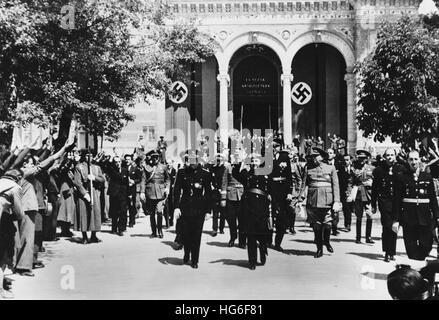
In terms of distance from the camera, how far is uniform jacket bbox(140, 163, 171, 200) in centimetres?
1276

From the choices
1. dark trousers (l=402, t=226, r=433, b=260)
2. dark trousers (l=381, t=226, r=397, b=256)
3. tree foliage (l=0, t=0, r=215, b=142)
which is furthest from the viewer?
dark trousers (l=381, t=226, r=397, b=256)

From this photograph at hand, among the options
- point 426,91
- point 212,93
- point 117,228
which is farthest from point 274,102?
point 117,228

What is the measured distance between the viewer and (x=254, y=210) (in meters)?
9.48

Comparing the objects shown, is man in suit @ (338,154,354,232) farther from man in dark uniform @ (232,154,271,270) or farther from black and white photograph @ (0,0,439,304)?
man in dark uniform @ (232,154,271,270)

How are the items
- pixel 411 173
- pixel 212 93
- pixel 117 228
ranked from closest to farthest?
pixel 411 173
pixel 117 228
pixel 212 93

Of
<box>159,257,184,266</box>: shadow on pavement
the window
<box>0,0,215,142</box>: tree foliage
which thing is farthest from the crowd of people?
the window

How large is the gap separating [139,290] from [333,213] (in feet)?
14.8

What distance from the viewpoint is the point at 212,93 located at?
30.6m

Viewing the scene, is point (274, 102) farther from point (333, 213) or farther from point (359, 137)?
point (333, 213)

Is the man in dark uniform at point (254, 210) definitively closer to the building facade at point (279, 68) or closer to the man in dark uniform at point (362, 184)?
the man in dark uniform at point (362, 184)

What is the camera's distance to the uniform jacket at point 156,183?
12.8 meters

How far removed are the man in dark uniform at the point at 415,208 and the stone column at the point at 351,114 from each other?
18571 millimetres

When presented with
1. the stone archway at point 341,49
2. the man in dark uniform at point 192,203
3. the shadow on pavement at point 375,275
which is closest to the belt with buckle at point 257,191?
the man in dark uniform at point 192,203

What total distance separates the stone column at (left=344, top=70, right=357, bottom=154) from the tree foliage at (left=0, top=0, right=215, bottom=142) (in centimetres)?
1422
